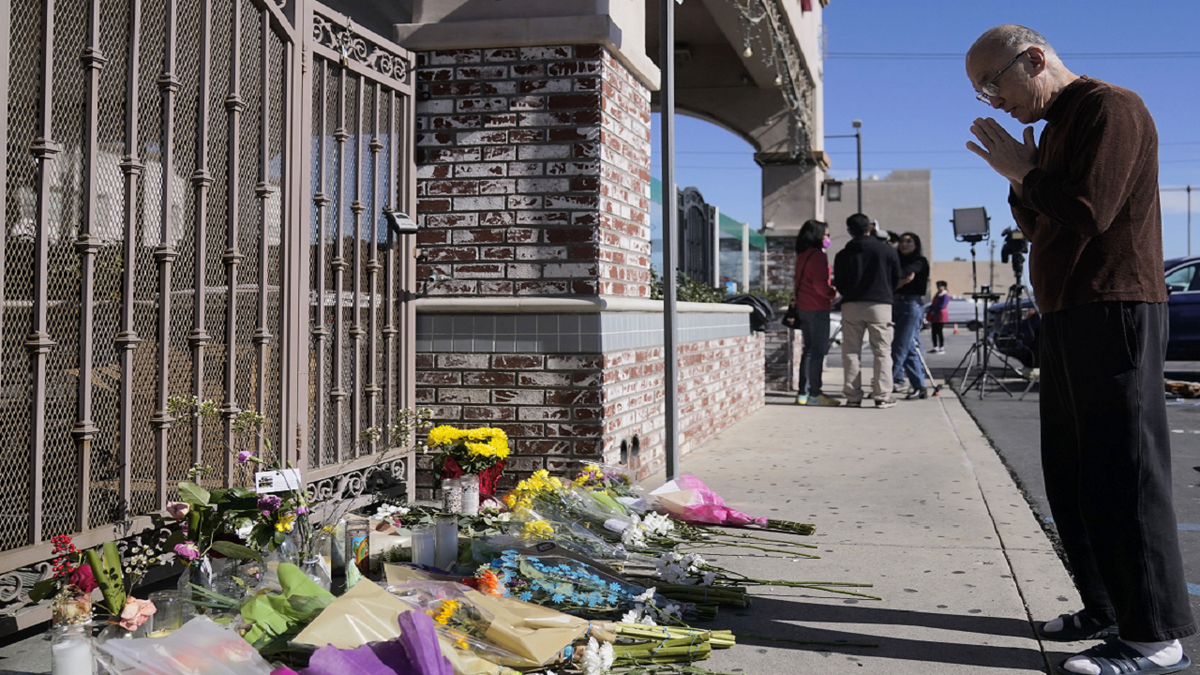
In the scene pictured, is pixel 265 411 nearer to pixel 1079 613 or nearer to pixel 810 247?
Answer: pixel 1079 613

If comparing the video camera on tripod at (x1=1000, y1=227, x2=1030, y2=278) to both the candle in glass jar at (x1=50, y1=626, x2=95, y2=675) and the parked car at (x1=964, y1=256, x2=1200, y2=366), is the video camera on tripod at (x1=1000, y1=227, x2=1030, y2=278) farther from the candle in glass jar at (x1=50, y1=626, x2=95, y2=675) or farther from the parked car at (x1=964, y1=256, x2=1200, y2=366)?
the candle in glass jar at (x1=50, y1=626, x2=95, y2=675)

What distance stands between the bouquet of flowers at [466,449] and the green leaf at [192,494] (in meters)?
1.33

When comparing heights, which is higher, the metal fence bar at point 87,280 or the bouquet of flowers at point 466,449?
the metal fence bar at point 87,280

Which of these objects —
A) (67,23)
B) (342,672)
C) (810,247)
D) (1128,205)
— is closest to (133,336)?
Answer: (67,23)

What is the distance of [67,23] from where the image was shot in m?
2.95

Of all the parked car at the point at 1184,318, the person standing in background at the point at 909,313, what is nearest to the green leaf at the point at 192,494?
the person standing in background at the point at 909,313

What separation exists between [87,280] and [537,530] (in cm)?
177

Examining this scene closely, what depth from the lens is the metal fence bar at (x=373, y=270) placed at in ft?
15.2

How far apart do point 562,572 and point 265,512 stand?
98 centimetres

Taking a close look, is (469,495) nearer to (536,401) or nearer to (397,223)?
(536,401)

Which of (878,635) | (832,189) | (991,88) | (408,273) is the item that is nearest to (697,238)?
(832,189)

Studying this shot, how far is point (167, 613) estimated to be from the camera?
279 centimetres

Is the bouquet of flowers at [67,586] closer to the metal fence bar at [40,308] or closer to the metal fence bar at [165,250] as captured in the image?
the metal fence bar at [40,308]

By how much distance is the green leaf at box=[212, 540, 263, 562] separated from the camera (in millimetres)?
3053
